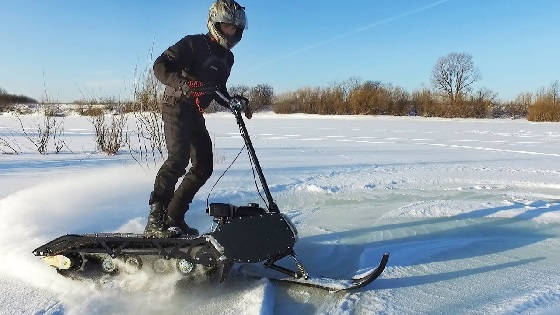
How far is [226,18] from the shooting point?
2.82 metres

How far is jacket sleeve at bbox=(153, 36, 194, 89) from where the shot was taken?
274cm

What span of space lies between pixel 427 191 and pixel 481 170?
1857mm

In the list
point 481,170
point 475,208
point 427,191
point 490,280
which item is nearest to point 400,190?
point 427,191

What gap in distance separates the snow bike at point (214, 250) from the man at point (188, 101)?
0.47 feet

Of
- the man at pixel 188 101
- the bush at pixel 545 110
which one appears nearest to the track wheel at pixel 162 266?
the man at pixel 188 101

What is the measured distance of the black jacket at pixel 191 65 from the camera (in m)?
2.77

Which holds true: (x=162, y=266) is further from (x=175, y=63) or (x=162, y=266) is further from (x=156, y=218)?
(x=175, y=63)

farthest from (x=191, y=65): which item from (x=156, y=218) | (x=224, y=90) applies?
(x=156, y=218)

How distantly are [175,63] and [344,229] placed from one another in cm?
199

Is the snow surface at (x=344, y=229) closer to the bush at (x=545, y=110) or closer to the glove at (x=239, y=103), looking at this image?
the glove at (x=239, y=103)

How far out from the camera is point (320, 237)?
3730 mm

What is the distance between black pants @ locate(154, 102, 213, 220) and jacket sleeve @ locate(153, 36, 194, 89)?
0.21 m

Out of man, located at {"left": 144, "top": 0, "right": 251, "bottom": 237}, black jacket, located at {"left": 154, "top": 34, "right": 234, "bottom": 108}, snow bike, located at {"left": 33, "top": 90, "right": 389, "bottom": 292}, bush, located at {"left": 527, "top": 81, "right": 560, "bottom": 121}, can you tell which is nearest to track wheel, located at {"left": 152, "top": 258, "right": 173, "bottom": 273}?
snow bike, located at {"left": 33, "top": 90, "right": 389, "bottom": 292}

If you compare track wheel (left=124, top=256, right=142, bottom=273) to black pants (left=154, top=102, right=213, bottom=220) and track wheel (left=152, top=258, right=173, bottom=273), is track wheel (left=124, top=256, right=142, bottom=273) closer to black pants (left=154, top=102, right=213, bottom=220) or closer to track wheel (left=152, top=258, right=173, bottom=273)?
track wheel (left=152, top=258, right=173, bottom=273)
